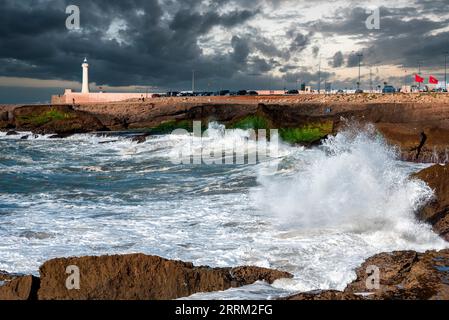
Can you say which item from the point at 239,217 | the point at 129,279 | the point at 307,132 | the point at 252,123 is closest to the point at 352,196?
the point at 239,217

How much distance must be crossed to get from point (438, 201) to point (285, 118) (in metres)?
18.5

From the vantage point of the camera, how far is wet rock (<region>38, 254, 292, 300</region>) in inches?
218

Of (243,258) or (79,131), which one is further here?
(79,131)

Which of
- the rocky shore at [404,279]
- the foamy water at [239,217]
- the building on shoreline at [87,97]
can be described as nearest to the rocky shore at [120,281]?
the foamy water at [239,217]

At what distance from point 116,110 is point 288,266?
139ft

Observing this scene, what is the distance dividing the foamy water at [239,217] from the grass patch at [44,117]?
25149mm

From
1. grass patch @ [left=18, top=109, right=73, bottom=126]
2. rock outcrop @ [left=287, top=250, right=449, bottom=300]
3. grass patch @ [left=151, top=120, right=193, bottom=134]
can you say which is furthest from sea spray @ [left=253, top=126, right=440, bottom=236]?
grass patch @ [left=18, top=109, right=73, bottom=126]

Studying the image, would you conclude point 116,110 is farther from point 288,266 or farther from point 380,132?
point 288,266

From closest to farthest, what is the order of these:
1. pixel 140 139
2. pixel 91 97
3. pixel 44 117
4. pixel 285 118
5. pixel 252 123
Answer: pixel 285 118
pixel 252 123
pixel 140 139
pixel 44 117
pixel 91 97

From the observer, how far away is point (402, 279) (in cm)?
604

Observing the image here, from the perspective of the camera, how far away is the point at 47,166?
2039cm

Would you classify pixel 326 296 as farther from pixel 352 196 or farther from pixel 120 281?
pixel 352 196

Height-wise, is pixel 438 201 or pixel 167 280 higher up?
pixel 438 201
